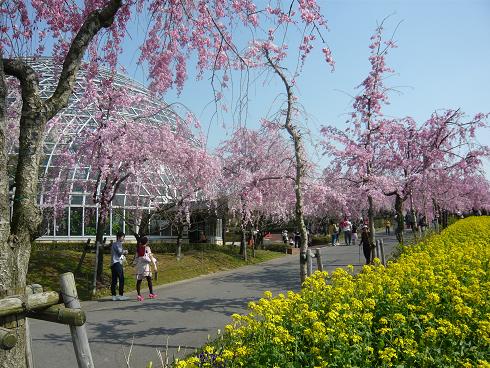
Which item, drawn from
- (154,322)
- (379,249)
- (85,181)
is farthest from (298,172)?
(85,181)

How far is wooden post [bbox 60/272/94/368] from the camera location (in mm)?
3455

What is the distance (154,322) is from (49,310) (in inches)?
238

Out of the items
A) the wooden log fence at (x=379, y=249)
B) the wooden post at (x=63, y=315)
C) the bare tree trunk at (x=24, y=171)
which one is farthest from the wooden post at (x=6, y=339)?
the wooden log fence at (x=379, y=249)

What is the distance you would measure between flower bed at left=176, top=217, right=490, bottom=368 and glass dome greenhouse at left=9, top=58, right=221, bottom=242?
324 inches

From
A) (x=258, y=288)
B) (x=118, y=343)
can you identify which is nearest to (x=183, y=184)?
(x=258, y=288)

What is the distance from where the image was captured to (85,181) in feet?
48.2

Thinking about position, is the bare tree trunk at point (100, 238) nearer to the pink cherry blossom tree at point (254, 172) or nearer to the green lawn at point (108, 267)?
the green lawn at point (108, 267)

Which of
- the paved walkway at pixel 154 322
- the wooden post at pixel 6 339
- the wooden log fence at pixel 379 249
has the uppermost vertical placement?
the wooden post at pixel 6 339

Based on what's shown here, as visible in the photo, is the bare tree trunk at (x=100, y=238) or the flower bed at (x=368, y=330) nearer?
the flower bed at (x=368, y=330)

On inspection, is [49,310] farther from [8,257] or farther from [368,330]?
[368,330]

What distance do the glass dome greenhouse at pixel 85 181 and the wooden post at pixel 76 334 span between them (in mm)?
7576

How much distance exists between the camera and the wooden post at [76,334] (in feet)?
11.3

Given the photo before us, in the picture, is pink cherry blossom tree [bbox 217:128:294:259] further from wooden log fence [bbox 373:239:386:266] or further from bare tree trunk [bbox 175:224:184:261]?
wooden log fence [bbox 373:239:386:266]

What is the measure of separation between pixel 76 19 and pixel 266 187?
13486 millimetres
